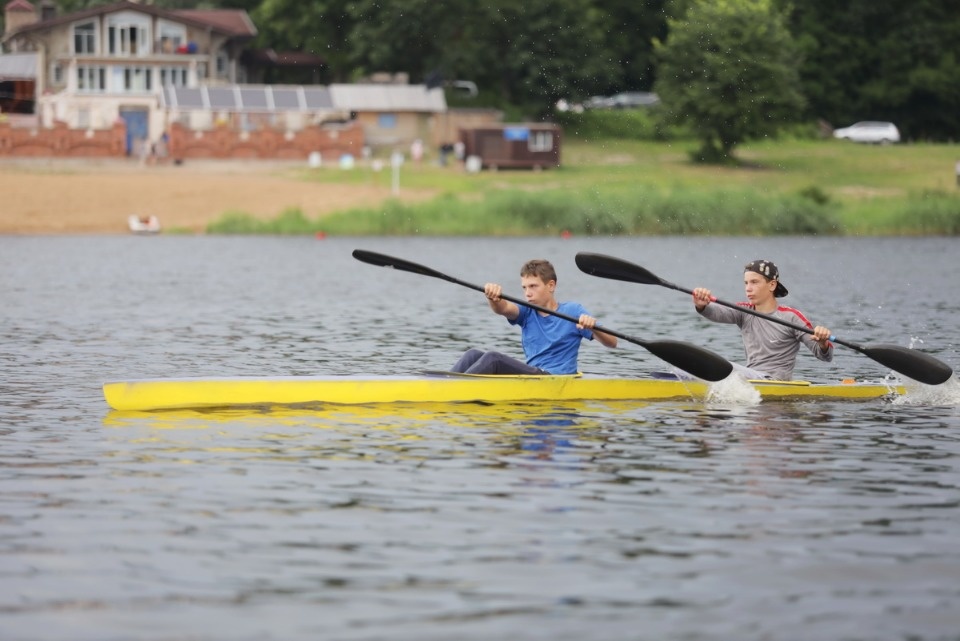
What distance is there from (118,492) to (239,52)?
91852mm

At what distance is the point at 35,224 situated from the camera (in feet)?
201

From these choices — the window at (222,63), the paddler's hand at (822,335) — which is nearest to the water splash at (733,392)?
the paddler's hand at (822,335)

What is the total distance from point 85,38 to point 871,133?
4527 cm

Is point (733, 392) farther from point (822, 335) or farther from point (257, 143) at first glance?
point (257, 143)

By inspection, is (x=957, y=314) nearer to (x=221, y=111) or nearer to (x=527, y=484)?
(x=527, y=484)

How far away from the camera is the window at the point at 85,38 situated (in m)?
93.8

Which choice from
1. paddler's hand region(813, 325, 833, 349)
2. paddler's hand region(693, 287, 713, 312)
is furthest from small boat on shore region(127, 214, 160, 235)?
paddler's hand region(813, 325, 833, 349)

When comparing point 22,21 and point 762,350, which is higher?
point 22,21

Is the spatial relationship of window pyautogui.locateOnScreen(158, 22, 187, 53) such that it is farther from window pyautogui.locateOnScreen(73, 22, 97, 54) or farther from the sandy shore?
the sandy shore

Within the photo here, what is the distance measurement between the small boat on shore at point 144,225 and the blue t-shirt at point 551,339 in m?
46.6

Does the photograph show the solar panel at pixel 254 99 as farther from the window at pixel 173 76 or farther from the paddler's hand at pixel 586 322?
the paddler's hand at pixel 586 322

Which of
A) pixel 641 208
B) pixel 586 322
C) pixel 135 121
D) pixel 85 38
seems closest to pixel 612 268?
pixel 586 322

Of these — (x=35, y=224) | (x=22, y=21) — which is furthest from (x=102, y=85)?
(x=35, y=224)

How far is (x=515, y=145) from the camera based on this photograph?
266 ft
